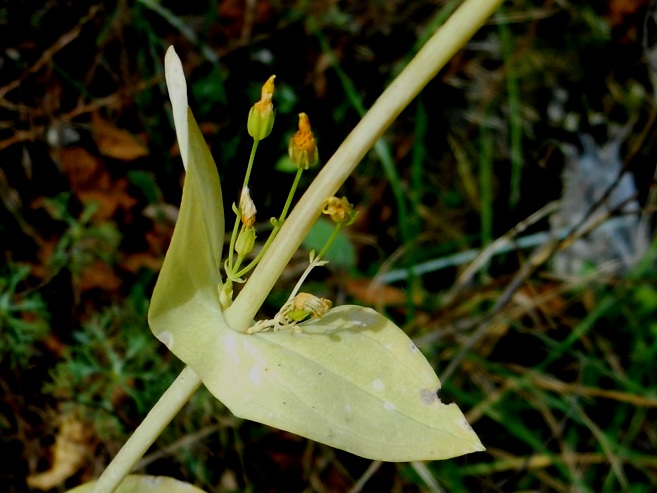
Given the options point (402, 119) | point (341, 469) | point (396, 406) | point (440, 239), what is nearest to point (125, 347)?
point (341, 469)

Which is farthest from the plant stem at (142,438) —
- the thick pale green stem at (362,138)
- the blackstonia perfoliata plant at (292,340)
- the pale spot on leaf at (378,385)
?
the pale spot on leaf at (378,385)

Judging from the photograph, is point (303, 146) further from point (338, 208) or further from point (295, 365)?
point (295, 365)

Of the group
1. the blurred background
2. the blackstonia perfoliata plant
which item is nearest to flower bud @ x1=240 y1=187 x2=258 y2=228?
the blackstonia perfoliata plant

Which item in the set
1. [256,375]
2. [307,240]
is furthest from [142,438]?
[307,240]

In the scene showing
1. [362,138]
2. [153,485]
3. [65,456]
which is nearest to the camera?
[362,138]

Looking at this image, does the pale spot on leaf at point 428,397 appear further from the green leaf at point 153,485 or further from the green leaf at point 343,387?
the green leaf at point 153,485

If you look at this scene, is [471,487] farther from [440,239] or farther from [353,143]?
[353,143]

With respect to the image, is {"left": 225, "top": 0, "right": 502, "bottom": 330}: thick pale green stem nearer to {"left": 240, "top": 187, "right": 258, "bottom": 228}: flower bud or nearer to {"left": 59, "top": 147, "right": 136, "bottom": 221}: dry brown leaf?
{"left": 240, "top": 187, "right": 258, "bottom": 228}: flower bud
